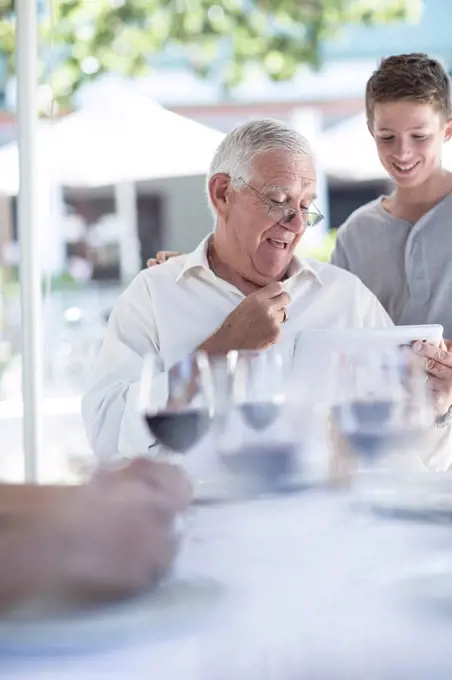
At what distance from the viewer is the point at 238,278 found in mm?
2166

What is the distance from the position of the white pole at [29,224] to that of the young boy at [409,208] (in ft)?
A: 2.79

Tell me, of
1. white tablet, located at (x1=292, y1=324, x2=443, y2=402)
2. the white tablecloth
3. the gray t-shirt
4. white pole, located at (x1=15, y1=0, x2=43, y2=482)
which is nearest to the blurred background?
white pole, located at (x1=15, y1=0, x2=43, y2=482)

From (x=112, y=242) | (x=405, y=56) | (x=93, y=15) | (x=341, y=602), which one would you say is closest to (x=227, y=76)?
(x=93, y=15)

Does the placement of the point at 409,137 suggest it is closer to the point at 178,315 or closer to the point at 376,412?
the point at 178,315

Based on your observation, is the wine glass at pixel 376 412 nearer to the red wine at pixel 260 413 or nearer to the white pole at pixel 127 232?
the red wine at pixel 260 413

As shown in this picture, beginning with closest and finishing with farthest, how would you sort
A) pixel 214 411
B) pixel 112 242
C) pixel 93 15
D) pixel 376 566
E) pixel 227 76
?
pixel 376 566 → pixel 214 411 → pixel 93 15 → pixel 227 76 → pixel 112 242

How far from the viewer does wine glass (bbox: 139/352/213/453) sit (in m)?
1.11

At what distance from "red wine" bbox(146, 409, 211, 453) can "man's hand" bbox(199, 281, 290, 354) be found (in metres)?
0.73

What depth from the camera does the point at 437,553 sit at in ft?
3.03

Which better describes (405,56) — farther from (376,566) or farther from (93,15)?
Result: (93,15)

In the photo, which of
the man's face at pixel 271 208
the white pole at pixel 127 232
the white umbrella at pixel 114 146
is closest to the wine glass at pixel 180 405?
the man's face at pixel 271 208

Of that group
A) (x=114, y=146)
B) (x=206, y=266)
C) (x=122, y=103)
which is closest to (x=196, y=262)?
(x=206, y=266)

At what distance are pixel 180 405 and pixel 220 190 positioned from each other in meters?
1.13

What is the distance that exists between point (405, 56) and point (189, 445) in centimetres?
140
